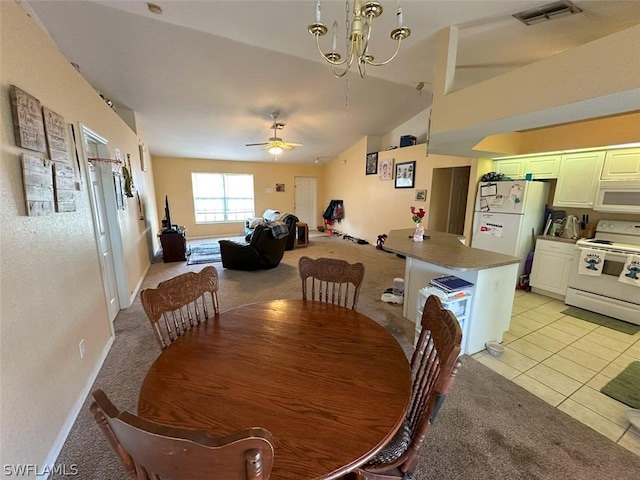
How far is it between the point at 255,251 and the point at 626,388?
438 cm

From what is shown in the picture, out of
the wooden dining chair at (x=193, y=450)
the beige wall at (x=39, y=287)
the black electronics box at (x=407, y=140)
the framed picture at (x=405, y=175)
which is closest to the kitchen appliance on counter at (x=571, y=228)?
the framed picture at (x=405, y=175)

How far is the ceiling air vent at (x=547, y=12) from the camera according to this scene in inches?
76.0

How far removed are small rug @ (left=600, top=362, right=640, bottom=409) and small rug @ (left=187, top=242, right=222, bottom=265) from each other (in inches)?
215

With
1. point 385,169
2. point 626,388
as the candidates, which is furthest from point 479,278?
point 385,169

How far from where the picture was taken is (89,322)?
1995mm

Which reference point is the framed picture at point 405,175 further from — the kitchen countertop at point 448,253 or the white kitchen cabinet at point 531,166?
the kitchen countertop at point 448,253

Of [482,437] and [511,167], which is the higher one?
[511,167]

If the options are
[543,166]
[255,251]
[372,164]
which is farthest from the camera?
[372,164]

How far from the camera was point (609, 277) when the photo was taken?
119 inches

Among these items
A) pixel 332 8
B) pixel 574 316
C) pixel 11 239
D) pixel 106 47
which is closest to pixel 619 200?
pixel 574 316

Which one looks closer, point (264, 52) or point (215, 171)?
point (264, 52)

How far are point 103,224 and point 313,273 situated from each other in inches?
101

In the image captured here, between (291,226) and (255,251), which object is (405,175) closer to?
(291,226)

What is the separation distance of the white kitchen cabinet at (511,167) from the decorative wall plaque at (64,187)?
5321 millimetres
